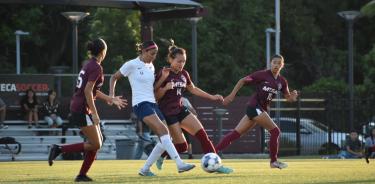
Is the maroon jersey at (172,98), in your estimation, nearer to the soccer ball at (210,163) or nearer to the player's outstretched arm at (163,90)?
the player's outstretched arm at (163,90)

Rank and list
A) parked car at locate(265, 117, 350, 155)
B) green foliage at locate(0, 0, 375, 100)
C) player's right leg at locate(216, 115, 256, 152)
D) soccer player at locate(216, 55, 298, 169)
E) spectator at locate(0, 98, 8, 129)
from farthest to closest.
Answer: green foliage at locate(0, 0, 375, 100) → parked car at locate(265, 117, 350, 155) → spectator at locate(0, 98, 8, 129) → player's right leg at locate(216, 115, 256, 152) → soccer player at locate(216, 55, 298, 169)

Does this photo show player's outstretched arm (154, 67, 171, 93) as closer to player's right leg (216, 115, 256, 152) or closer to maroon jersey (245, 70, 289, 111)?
maroon jersey (245, 70, 289, 111)

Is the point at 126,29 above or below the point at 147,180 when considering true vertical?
above

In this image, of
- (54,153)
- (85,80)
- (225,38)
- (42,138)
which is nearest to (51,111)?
(42,138)

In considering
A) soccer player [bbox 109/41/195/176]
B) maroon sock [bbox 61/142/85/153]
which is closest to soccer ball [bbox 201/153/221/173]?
soccer player [bbox 109/41/195/176]

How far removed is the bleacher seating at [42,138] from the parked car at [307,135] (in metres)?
5.65

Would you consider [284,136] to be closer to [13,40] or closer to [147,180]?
A: [13,40]

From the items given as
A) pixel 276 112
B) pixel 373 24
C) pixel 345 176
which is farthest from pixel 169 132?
pixel 373 24

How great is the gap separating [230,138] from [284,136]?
56.4 ft

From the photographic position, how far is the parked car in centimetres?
3447

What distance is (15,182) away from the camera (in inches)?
509

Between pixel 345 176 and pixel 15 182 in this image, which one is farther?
pixel 345 176

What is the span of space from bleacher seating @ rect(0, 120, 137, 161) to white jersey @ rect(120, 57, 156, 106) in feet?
50.1

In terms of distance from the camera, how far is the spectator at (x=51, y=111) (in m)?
31.0
